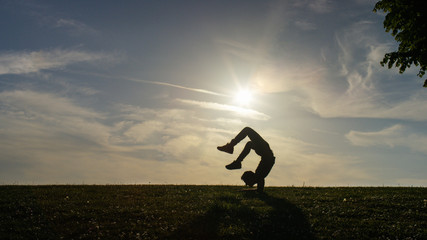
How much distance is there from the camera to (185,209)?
1653 cm

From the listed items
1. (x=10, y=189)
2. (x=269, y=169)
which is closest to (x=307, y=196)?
(x=269, y=169)

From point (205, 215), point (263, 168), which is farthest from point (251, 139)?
point (205, 215)

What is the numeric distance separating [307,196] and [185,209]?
8.30 meters

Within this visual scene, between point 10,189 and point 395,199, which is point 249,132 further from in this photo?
point 10,189

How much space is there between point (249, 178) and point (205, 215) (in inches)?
238

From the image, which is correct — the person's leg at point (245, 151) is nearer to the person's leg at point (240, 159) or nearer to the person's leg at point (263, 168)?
the person's leg at point (240, 159)

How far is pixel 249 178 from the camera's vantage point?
67.6 feet

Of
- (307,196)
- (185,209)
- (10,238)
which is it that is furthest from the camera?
(307,196)

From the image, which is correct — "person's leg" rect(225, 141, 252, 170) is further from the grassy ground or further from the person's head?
the grassy ground

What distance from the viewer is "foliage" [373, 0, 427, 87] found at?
19.0 metres

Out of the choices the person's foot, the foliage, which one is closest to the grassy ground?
the person's foot

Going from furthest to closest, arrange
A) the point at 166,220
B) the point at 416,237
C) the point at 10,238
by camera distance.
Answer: the point at 166,220 < the point at 416,237 < the point at 10,238

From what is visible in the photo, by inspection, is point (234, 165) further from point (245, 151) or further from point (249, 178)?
point (249, 178)

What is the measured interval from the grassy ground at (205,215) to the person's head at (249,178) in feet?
2.49
